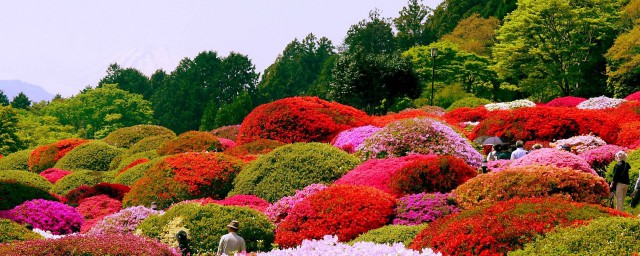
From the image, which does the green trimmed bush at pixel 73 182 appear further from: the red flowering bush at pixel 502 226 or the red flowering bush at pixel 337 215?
the red flowering bush at pixel 502 226

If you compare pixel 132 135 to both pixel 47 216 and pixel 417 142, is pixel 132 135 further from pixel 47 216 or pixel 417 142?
pixel 417 142

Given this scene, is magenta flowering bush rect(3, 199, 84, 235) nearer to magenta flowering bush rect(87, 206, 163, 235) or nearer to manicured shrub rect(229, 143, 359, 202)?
magenta flowering bush rect(87, 206, 163, 235)

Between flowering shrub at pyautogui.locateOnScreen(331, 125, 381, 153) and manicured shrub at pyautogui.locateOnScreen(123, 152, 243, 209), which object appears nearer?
manicured shrub at pyautogui.locateOnScreen(123, 152, 243, 209)

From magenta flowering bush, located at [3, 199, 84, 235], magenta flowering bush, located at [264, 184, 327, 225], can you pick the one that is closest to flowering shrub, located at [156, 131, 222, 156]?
magenta flowering bush, located at [3, 199, 84, 235]

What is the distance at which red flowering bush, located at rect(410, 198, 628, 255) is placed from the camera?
8.80 m

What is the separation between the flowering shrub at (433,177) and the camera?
14086 millimetres

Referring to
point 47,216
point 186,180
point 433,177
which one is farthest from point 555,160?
point 47,216

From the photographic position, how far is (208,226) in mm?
12625

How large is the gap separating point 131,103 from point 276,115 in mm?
51485

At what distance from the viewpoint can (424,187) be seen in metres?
14.1

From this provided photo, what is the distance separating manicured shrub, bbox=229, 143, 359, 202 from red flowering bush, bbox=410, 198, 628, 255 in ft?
23.1

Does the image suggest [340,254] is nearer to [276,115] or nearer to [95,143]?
[276,115]

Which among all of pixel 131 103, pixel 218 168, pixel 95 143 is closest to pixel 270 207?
pixel 218 168

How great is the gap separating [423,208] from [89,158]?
79.0 ft
